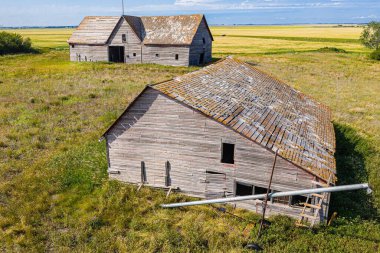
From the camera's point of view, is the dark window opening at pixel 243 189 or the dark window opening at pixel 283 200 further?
the dark window opening at pixel 243 189

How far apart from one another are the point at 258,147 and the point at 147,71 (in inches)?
1416

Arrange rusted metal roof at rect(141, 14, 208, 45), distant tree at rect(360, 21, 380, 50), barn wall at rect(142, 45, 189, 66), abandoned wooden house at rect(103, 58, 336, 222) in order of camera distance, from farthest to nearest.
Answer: distant tree at rect(360, 21, 380, 50)
barn wall at rect(142, 45, 189, 66)
rusted metal roof at rect(141, 14, 208, 45)
abandoned wooden house at rect(103, 58, 336, 222)

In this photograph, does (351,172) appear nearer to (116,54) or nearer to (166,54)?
(166,54)

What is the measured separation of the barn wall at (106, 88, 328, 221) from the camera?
43.2ft

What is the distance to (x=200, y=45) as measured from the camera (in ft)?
173

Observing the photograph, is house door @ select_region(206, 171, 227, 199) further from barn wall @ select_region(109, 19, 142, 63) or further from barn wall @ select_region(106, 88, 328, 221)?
barn wall @ select_region(109, 19, 142, 63)

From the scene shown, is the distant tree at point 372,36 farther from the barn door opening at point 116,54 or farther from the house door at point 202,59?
the barn door opening at point 116,54

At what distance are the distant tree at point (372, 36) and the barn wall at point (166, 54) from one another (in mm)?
53884

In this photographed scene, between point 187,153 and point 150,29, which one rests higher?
point 150,29

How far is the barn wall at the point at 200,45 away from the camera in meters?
50.8

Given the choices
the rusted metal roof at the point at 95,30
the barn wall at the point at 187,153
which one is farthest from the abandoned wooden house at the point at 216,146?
the rusted metal roof at the point at 95,30

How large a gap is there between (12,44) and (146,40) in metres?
33.1

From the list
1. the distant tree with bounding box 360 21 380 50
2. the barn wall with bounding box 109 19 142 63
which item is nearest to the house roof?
the barn wall with bounding box 109 19 142 63

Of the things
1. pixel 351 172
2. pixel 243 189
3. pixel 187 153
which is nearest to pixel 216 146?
pixel 187 153
